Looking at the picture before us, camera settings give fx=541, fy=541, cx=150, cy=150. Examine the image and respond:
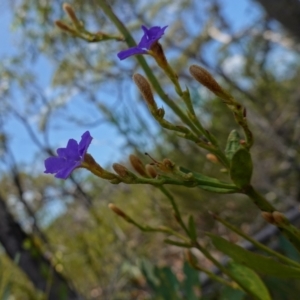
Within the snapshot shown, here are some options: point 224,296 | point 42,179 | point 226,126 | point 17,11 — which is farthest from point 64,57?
point 224,296

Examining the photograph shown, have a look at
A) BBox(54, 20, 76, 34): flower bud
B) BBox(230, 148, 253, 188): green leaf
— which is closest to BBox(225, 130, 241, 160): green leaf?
BBox(230, 148, 253, 188): green leaf

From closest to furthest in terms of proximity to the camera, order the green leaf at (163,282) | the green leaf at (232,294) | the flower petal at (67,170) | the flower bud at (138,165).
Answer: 1. the flower petal at (67,170)
2. the flower bud at (138,165)
3. the green leaf at (232,294)
4. the green leaf at (163,282)

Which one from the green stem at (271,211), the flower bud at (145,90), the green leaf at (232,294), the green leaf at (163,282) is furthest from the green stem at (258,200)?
the green leaf at (163,282)

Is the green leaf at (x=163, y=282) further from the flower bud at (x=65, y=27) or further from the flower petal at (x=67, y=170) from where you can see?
the flower petal at (x=67, y=170)

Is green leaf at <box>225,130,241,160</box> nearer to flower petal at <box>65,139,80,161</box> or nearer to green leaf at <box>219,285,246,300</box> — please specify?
flower petal at <box>65,139,80,161</box>

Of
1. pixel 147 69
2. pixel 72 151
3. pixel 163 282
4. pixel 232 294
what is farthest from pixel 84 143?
pixel 163 282

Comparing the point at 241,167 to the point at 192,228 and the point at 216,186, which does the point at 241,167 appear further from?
the point at 192,228
